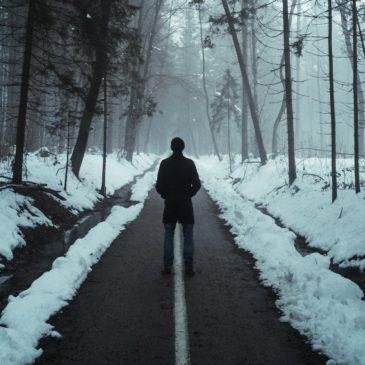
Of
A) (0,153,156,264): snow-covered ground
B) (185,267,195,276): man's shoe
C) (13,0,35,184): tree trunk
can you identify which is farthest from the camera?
(13,0,35,184): tree trunk

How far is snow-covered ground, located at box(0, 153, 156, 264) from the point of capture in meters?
8.30

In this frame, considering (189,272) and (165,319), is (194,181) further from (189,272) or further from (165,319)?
(165,319)

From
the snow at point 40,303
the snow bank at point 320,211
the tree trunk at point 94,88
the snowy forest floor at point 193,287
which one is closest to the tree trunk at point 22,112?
the snowy forest floor at point 193,287

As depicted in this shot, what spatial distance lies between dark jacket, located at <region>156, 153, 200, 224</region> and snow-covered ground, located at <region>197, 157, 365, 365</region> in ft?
5.85

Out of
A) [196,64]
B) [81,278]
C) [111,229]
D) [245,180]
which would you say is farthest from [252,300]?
[196,64]

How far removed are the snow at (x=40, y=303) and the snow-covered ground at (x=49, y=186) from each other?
1382mm

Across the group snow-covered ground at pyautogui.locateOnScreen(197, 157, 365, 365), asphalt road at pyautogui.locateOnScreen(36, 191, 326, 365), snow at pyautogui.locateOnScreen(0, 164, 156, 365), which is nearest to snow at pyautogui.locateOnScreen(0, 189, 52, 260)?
snow at pyautogui.locateOnScreen(0, 164, 156, 365)

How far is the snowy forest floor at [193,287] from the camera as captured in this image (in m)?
4.38

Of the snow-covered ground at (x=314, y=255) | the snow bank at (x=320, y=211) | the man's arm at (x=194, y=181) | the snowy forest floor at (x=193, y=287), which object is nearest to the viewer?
the snowy forest floor at (x=193, y=287)

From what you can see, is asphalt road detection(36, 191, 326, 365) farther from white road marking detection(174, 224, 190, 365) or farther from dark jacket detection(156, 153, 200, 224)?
dark jacket detection(156, 153, 200, 224)

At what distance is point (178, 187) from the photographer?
7402 millimetres

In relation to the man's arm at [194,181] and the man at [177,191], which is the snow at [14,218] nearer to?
the man at [177,191]

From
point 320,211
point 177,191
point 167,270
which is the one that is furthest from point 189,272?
point 320,211

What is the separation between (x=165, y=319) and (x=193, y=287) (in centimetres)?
134
